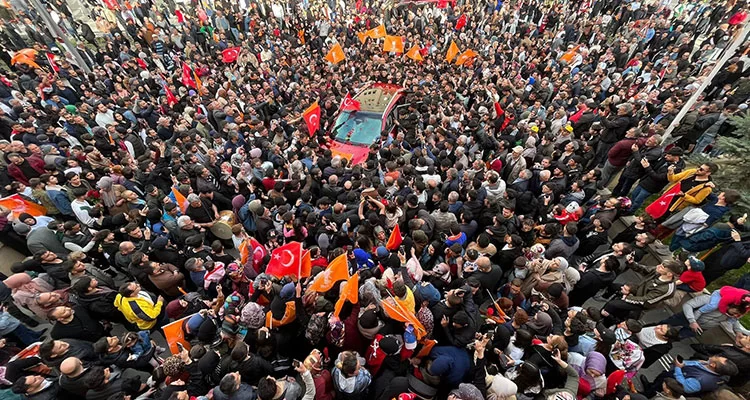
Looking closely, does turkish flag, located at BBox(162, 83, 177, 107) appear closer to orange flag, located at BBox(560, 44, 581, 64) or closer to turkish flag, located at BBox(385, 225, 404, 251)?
turkish flag, located at BBox(385, 225, 404, 251)

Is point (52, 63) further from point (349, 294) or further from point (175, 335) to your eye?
point (349, 294)

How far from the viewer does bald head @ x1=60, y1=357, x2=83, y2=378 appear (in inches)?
126

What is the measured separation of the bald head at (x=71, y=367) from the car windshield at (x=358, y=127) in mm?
7118

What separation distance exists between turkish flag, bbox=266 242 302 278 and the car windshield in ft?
16.9

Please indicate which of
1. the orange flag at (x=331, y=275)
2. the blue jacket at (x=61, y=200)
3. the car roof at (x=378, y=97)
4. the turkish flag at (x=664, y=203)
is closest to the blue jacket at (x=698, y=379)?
the turkish flag at (x=664, y=203)

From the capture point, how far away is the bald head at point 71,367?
321cm

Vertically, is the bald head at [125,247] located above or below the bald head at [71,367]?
below

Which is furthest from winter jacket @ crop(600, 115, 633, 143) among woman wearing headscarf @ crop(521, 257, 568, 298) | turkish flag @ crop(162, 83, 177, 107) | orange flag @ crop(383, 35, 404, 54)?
turkish flag @ crop(162, 83, 177, 107)

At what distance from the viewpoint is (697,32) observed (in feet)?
46.7

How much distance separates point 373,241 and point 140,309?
337cm

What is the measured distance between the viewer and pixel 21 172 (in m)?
6.98

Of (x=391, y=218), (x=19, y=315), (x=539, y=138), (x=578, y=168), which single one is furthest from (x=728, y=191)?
(x=19, y=315)

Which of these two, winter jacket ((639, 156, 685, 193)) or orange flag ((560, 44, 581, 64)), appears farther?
orange flag ((560, 44, 581, 64))

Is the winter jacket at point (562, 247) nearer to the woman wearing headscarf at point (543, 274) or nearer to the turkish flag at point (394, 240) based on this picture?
the woman wearing headscarf at point (543, 274)
